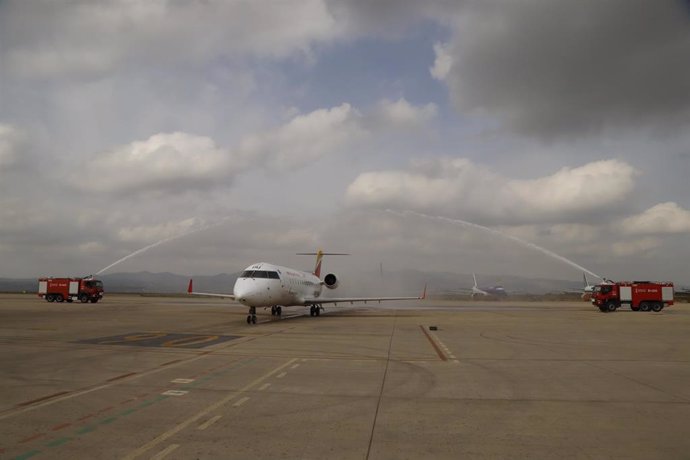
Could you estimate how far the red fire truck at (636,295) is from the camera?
45.8 meters

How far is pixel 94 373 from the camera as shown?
11617 mm

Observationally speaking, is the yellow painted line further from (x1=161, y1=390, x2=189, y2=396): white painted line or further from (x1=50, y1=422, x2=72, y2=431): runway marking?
(x1=50, y1=422, x2=72, y2=431): runway marking

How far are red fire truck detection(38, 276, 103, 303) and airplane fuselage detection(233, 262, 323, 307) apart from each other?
29801 mm

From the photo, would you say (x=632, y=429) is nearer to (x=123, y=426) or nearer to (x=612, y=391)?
(x=612, y=391)

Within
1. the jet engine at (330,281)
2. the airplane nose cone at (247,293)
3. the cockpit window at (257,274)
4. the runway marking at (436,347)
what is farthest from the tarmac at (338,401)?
the jet engine at (330,281)

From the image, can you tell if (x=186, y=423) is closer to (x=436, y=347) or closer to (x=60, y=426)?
(x=60, y=426)

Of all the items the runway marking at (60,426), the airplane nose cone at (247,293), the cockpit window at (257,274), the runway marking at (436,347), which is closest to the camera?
the runway marking at (60,426)

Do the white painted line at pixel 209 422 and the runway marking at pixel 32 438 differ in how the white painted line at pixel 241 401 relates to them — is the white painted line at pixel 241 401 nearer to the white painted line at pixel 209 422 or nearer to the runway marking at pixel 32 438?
the white painted line at pixel 209 422

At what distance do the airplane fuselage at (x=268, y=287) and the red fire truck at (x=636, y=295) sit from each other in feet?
97.9

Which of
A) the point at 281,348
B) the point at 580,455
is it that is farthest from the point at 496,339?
the point at 580,455

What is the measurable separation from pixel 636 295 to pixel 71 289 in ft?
191

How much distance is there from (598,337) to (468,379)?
44.6ft

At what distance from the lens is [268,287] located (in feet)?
97.7

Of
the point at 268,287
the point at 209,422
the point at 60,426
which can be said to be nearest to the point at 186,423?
the point at 209,422
